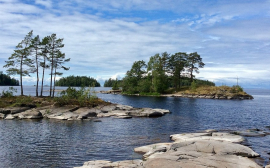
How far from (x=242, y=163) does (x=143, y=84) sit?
107m

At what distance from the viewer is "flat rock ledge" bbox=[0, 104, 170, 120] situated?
40.2 meters

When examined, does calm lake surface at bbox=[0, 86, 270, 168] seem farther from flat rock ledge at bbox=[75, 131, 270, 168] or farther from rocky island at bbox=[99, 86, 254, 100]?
rocky island at bbox=[99, 86, 254, 100]

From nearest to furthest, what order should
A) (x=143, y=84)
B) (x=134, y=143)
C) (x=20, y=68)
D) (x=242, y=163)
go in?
1. (x=242, y=163)
2. (x=134, y=143)
3. (x=20, y=68)
4. (x=143, y=84)

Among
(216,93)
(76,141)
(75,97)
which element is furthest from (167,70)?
(76,141)

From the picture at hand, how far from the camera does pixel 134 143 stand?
24375mm

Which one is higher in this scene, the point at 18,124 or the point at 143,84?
the point at 143,84

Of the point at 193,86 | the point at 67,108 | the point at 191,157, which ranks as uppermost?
the point at 193,86

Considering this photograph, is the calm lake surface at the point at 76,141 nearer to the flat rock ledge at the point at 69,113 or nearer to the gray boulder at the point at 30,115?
the flat rock ledge at the point at 69,113

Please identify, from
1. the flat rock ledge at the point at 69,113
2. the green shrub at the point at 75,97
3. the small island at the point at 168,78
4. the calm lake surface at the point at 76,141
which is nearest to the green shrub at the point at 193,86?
the small island at the point at 168,78

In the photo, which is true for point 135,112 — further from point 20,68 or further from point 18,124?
point 20,68

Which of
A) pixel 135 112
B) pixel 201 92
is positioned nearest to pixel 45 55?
pixel 135 112

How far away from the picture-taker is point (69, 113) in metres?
41.4

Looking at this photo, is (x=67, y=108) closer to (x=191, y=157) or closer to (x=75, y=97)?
(x=75, y=97)

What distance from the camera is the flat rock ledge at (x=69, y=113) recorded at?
40.2m
